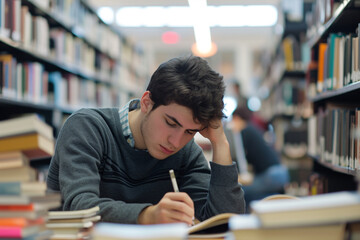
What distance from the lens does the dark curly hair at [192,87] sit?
48.9 inches

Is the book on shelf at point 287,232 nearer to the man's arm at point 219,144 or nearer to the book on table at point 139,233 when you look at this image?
the book on table at point 139,233

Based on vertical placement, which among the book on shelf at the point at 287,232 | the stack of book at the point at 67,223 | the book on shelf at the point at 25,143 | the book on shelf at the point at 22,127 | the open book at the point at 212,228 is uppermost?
the book on shelf at the point at 22,127

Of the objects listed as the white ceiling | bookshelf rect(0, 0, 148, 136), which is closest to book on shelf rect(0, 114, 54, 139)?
bookshelf rect(0, 0, 148, 136)

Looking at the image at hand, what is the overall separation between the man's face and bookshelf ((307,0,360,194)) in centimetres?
69

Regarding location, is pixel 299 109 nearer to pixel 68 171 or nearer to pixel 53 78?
pixel 53 78

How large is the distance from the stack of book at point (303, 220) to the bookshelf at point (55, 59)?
82.1 inches

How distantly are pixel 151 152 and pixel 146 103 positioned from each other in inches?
6.4

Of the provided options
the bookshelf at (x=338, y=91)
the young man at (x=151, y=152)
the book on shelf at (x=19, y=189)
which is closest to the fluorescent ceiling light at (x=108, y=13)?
the bookshelf at (x=338, y=91)

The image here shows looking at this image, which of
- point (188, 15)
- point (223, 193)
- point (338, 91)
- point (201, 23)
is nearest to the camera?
point (223, 193)

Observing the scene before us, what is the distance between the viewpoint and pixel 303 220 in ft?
2.06

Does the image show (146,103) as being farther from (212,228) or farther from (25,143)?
(25,143)

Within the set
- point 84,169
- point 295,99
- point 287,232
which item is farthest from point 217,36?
point 287,232

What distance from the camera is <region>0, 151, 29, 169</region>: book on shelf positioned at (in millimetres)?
787

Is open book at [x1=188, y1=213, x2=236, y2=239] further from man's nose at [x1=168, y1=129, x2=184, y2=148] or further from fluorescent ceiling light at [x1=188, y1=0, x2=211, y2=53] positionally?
fluorescent ceiling light at [x1=188, y1=0, x2=211, y2=53]
